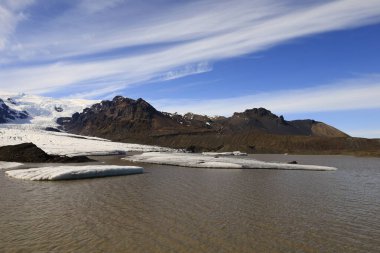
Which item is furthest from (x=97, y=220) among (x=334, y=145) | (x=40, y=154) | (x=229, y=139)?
(x=229, y=139)

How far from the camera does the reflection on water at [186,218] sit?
1401cm

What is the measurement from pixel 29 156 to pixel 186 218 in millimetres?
47647

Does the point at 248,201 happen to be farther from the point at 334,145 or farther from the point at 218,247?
the point at 334,145

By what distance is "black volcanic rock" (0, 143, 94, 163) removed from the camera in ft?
188

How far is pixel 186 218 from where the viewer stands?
18.1m

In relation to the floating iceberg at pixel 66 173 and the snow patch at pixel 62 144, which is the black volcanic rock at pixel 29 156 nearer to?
the snow patch at pixel 62 144

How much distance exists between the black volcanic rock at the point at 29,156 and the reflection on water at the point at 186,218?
28.1 meters

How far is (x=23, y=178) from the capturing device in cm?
3291

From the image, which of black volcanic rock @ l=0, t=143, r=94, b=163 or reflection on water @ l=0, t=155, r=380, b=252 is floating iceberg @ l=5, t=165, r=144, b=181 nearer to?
reflection on water @ l=0, t=155, r=380, b=252

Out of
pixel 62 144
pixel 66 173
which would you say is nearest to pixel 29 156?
pixel 66 173

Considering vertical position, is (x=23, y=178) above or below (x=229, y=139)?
below

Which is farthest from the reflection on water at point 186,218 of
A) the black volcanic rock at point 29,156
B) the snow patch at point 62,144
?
the snow patch at point 62,144

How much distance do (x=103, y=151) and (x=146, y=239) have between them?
257ft

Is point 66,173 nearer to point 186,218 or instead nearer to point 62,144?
point 186,218
